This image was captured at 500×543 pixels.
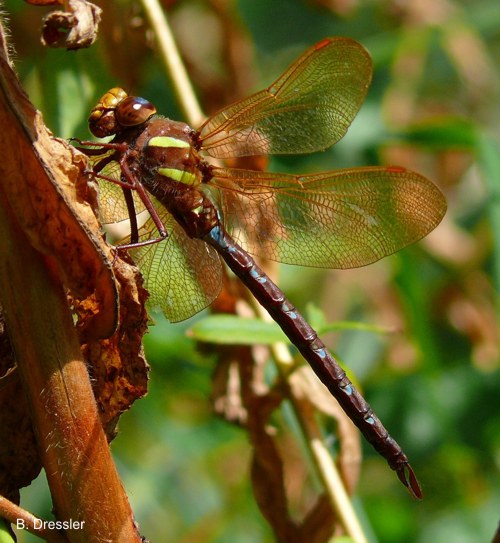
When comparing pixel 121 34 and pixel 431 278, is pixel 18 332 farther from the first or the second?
pixel 431 278

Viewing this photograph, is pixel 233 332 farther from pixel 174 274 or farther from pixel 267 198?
pixel 267 198

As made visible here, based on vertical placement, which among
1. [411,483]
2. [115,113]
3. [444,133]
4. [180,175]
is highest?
[115,113]

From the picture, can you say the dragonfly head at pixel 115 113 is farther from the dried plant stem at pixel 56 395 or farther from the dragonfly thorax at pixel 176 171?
the dried plant stem at pixel 56 395

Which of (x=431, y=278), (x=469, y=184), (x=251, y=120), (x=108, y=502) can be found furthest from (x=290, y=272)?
(x=108, y=502)

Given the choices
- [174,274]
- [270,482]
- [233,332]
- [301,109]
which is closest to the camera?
[233,332]

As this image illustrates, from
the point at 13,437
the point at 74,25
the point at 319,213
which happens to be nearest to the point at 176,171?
the point at 319,213

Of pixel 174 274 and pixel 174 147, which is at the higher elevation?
pixel 174 147

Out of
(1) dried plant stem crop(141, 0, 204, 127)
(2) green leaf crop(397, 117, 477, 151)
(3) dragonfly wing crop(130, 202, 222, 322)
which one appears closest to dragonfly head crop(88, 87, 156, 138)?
(3) dragonfly wing crop(130, 202, 222, 322)
